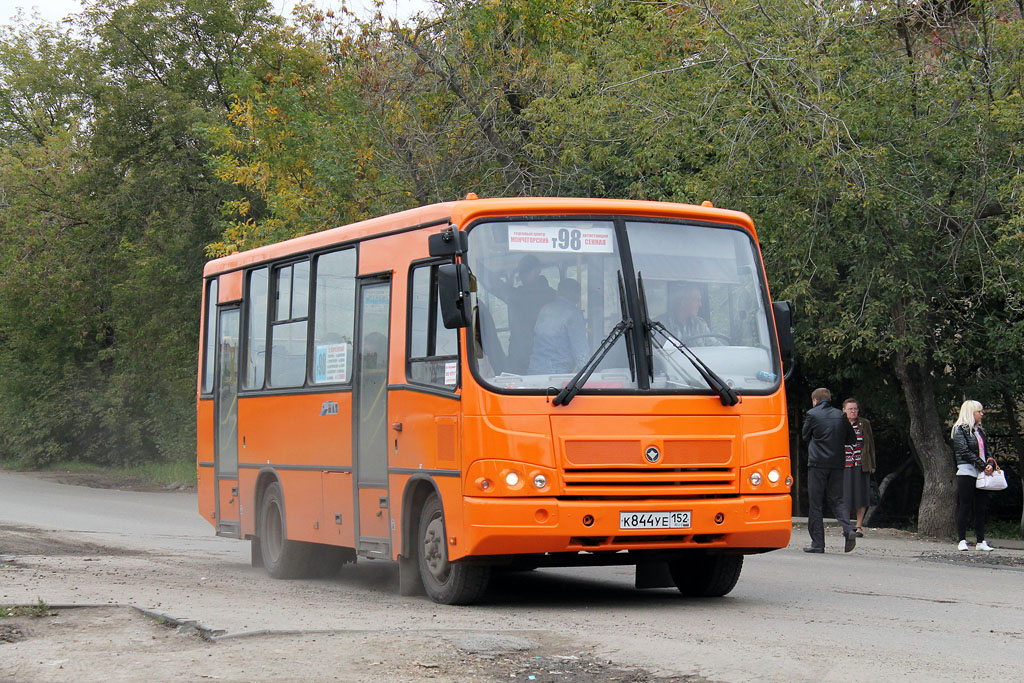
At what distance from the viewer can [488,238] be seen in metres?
Answer: 10.5

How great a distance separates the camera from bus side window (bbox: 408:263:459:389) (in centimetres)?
1047

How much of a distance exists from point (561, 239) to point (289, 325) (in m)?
3.80

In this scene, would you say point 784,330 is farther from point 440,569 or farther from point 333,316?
point 333,316

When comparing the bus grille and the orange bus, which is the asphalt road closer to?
the orange bus

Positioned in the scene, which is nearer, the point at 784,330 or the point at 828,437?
the point at 784,330

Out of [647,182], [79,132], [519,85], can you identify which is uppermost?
[79,132]

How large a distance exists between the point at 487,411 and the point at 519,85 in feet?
46.5

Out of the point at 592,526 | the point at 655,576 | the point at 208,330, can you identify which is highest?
the point at 208,330

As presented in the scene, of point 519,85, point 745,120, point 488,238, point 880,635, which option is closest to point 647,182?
point 745,120

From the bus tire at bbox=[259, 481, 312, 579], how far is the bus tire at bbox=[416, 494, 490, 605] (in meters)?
2.86

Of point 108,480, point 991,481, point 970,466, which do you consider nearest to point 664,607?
point 991,481

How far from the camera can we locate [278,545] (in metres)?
13.9

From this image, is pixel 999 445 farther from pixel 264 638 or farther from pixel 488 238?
pixel 264 638

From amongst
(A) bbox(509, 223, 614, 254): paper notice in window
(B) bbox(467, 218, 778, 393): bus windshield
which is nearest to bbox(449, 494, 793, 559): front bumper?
(B) bbox(467, 218, 778, 393): bus windshield
